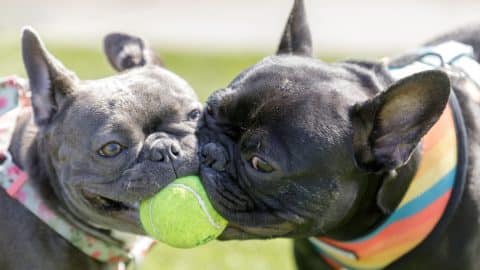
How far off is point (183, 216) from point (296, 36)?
133 centimetres

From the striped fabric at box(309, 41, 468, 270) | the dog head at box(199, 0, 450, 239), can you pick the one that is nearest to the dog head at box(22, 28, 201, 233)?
the dog head at box(199, 0, 450, 239)

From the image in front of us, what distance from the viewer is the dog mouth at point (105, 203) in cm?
433

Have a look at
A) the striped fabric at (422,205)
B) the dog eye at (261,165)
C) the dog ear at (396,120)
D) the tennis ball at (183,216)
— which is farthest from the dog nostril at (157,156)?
the striped fabric at (422,205)

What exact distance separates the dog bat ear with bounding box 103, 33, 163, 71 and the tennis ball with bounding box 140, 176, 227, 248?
116 centimetres

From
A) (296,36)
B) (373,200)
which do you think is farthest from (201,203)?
(296,36)

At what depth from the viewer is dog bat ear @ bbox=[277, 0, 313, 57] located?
4.68 meters

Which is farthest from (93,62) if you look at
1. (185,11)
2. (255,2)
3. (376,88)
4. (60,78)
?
(376,88)

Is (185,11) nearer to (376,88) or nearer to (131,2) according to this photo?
(131,2)

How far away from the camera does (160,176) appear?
13.6 feet

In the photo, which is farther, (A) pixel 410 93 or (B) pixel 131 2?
(B) pixel 131 2

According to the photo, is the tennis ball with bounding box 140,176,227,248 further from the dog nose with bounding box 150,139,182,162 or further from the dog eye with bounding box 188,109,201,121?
the dog eye with bounding box 188,109,201,121

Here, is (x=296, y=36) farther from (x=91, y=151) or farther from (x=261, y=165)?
(x=91, y=151)

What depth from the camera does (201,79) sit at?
Result: 35.5 ft

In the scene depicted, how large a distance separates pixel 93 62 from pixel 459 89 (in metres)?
7.46
